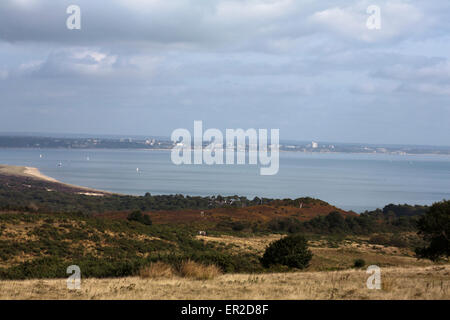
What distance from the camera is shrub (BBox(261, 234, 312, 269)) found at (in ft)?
55.7

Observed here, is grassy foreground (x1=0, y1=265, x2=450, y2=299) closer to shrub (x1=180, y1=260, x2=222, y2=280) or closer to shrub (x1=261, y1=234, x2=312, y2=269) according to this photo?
shrub (x1=180, y1=260, x2=222, y2=280)

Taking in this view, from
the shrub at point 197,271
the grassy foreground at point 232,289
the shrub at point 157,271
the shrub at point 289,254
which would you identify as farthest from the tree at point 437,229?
the shrub at point 157,271

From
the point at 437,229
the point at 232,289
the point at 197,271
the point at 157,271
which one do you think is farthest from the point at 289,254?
the point at 232,289

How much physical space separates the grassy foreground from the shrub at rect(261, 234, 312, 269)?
18.2 feet

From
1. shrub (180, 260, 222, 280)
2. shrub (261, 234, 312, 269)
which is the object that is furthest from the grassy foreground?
shrub (261, 234, 312, 269)

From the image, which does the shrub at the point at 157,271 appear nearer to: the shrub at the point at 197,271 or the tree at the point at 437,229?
the shrub at the point at 197,271

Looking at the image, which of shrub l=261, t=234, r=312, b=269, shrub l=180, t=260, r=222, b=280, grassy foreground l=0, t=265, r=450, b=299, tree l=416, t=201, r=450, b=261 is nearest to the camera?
grassy foreground l=0, t=265, r=450, b=299

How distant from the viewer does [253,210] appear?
1901 inches

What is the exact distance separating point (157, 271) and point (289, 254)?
6475mm

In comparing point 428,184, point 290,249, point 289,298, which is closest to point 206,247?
point 290,249

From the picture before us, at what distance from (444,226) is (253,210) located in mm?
33404

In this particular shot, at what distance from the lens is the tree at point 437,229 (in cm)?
1520

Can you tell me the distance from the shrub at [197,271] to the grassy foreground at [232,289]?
39 cm

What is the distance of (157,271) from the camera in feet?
39.0
